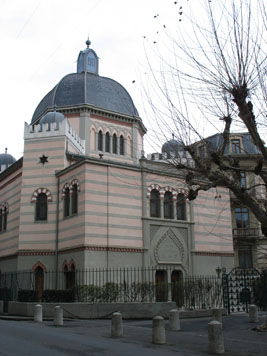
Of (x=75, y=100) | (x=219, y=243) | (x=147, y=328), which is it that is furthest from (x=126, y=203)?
(x=75, y=100)

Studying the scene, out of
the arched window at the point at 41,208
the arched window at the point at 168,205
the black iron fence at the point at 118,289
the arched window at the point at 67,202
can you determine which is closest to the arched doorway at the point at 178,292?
the black iron fence at the point at 118,289

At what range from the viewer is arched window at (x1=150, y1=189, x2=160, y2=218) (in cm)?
2498

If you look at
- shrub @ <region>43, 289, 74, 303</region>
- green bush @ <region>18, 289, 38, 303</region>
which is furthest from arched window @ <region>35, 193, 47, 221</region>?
shrub @ <region>43, 289, 74, 303</region>

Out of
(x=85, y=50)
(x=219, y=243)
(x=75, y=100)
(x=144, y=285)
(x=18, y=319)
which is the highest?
(x=85, y=50)

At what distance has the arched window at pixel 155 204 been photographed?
82.0ft

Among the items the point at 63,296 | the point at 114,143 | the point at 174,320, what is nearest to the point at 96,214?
the point at 63,296

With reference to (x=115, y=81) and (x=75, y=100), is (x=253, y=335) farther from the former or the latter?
(x=115, y=81)

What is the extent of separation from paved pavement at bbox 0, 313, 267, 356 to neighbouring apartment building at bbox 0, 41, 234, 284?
296 inches

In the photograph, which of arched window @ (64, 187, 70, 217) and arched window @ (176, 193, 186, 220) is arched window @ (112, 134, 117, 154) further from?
arched window @ (64, 187, 70, 217)

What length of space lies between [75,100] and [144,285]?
17.5 metres

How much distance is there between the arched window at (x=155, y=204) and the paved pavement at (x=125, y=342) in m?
9.73

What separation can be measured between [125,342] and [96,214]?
37.6 feet

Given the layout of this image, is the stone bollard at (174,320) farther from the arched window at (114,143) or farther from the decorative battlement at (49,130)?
the arched window at (114,143)

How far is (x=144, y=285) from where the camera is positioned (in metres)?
19.9
